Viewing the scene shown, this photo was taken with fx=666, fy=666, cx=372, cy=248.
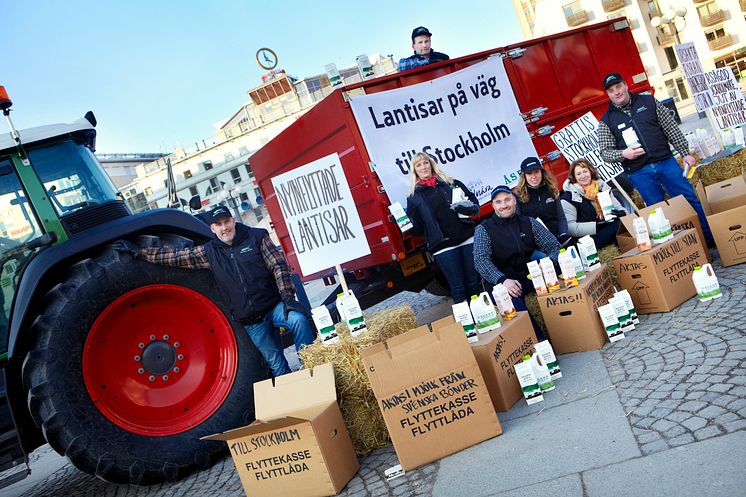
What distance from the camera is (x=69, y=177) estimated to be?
5180mm

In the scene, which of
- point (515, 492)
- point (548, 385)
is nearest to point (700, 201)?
point (548, 385)

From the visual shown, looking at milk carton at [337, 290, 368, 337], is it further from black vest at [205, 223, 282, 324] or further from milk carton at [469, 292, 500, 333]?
black vest at [205, 223, 282, 324]

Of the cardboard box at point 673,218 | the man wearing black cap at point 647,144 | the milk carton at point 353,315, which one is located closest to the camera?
the milk carton at point 353,315

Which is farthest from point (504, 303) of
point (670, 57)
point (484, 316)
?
point (670, 57)

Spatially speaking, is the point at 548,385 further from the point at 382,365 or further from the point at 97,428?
the point at 97,428

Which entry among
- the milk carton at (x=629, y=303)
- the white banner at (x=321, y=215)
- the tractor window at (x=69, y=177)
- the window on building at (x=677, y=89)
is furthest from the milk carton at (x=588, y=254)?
the window on building at (x=677, y=89)

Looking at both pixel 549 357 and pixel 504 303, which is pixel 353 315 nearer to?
pixel 504 303

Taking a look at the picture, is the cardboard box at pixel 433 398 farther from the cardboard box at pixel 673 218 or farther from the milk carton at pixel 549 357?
the cardboard box at pixel 673 218

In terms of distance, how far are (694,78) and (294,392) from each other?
25.3 ft

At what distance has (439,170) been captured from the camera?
6297 millimetres

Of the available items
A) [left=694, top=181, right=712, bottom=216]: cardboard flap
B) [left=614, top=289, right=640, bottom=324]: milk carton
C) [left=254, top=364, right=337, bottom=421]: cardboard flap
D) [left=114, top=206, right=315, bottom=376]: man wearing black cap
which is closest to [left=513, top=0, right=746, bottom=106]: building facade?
[left=694, top=181, right=712, bottom=216]: cardboard flap

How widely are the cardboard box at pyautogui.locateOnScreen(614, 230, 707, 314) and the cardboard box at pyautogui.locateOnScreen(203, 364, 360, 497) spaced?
8.03 ft

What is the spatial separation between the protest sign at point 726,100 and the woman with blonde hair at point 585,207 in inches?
141

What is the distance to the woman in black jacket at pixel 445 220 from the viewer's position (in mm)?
6105
